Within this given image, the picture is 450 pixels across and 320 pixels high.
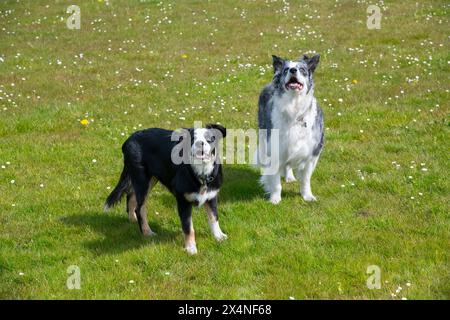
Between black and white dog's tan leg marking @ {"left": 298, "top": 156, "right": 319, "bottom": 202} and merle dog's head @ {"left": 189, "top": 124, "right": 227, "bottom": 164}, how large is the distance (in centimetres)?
222

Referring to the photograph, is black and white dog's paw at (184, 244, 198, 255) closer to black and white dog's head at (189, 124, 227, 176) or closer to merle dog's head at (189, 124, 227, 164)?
black and white dog's head at (189, 124, 227, 176)

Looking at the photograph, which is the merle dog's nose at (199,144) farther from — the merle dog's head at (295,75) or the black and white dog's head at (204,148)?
the merle dog's head at (295,75)

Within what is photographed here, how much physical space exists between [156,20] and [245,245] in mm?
16985

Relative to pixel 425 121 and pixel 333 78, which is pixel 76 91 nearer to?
pixel 333 78

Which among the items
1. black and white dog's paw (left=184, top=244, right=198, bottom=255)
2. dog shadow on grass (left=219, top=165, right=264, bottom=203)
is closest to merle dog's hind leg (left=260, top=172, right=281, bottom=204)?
dog shadow on grass (left=219, top=165, right=264, bottom=203)

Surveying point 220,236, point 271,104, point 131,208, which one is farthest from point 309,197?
point 131,208

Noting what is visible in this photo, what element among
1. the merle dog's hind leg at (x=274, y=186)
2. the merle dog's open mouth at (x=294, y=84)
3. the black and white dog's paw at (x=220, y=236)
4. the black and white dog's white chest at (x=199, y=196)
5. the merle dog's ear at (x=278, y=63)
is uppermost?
the merle dog's ear at (x=278, y=63)

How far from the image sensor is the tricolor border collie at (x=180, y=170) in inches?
290

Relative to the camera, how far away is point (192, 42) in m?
20.2

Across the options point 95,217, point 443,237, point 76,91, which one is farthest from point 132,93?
point 443,237

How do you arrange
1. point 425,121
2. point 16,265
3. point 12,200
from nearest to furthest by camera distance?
point 16,265 → point 12,200 → point 425,121

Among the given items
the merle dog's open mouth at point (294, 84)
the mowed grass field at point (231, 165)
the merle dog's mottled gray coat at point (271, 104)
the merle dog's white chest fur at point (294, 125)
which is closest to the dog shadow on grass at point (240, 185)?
the mowed grass field at point (231, 165)

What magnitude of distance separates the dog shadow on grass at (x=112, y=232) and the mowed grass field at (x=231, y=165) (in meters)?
0.03

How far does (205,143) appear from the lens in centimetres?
713
